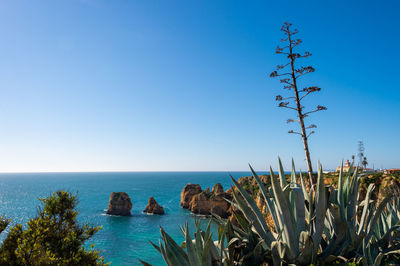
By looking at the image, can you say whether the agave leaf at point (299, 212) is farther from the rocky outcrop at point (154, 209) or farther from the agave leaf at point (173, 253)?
the rocky outcrop at point (154, 209)

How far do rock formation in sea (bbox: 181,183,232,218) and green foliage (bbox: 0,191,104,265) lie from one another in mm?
38889

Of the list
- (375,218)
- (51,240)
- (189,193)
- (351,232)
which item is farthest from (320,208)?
(189,193)

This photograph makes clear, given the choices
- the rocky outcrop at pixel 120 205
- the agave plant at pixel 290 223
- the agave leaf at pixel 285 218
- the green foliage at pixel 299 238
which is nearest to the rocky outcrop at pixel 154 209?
the rocky outcrop at pixel 120 205

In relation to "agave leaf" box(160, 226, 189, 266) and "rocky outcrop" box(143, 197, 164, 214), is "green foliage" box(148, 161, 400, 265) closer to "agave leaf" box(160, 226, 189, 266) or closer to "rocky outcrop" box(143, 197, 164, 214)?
"agave leaf" box(160, 226, 189, 266)

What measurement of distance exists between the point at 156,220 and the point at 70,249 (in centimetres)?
4445

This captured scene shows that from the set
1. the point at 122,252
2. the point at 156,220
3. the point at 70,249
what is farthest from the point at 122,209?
the point at 70,249

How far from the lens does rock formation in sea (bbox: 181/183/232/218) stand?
149 feet

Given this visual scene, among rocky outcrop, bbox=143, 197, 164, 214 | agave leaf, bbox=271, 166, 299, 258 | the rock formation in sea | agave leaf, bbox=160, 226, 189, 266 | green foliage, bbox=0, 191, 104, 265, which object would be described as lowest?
rocky outcrop, bbox=143, 197, 164, 214

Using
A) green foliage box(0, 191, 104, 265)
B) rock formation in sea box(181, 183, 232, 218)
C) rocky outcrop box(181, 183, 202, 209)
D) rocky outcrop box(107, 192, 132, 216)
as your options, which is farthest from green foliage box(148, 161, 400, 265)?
rocky outcrop box(181, 183, 202, 209)

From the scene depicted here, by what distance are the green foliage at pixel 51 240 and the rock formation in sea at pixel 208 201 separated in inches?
1531

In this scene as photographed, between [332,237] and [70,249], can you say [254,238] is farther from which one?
[70,249]

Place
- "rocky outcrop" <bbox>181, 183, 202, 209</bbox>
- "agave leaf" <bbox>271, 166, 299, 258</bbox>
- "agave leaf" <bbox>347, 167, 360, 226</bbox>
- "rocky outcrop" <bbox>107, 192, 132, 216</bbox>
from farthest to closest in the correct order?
"rocky outcrop" <bbox>181, 183, 202, 209</bbox> < "rocky outcrop" <bbox>107, 192, 132, 216</bbox> < "agave leaf" <bbox>347, 167, 360, 226</bbox> < "agave leaf" <bbox>271, 166, 299, 258</bbox>

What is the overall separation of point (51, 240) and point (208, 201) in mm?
45752

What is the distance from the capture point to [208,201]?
1953 inches
